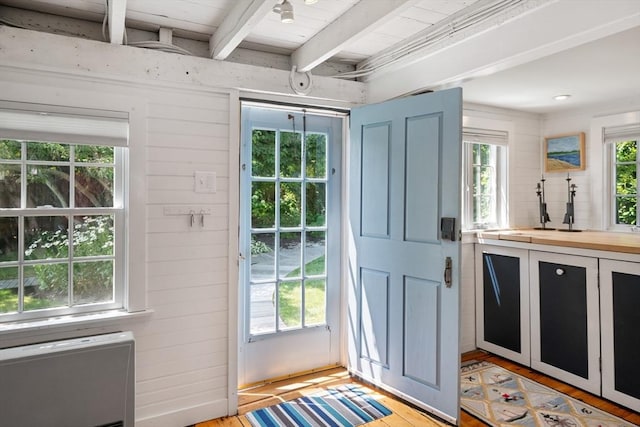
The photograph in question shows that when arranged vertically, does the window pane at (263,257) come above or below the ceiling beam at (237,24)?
below

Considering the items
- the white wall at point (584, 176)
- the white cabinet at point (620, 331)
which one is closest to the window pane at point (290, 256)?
the white cabinet at point (620, 331)

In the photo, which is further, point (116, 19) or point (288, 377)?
point (288, 377)

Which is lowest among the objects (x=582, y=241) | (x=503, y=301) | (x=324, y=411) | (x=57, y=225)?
(x=324, y=411)

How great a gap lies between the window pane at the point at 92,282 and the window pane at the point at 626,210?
4234mm

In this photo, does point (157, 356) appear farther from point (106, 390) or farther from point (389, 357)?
point (389, 357)

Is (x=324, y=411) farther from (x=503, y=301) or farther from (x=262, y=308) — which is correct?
(x=503, y=301)

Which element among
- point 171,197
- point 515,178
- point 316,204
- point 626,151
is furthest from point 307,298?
point 626,151

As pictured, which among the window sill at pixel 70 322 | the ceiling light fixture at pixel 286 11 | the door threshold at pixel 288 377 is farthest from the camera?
the door threshold at pixel 288 377

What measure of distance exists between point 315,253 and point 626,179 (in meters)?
2.93

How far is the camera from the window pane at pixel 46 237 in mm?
2193

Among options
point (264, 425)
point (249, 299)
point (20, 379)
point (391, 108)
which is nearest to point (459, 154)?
point (391, 108)

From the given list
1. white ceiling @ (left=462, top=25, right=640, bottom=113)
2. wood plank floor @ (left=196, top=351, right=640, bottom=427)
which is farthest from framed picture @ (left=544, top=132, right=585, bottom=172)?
wood plank floor @ (left=196, top=351, right=640, bottom=427)

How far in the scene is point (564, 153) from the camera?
3939mm

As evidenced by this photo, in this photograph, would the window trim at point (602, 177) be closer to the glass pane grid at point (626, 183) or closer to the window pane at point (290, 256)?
the glass pane grid at point (626, 183)
